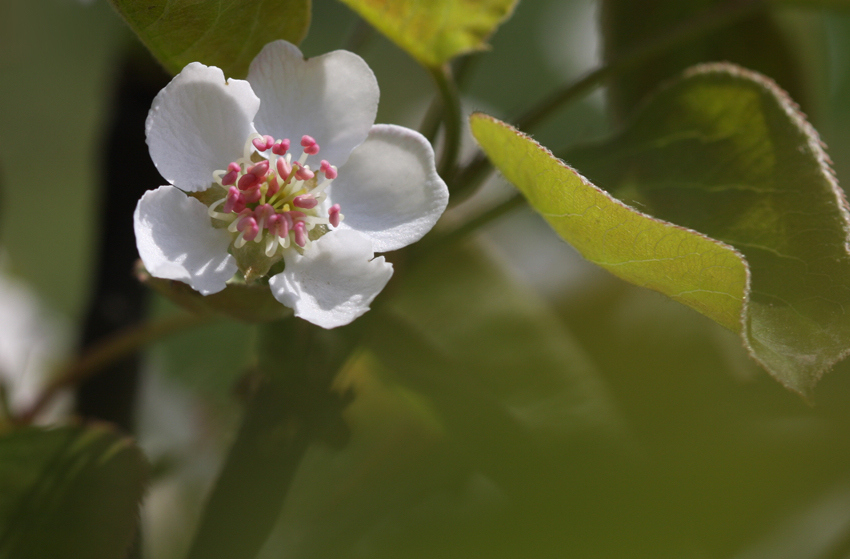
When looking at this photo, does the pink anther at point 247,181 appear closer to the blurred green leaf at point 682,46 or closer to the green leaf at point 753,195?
the green leaf at point 753,195

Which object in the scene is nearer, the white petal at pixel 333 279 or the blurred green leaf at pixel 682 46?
the white petal at pixel 333 279

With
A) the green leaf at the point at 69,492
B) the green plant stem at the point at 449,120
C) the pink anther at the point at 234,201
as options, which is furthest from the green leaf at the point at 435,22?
the green leaf at the point at 69,492

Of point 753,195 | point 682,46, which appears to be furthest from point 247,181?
point 682,46

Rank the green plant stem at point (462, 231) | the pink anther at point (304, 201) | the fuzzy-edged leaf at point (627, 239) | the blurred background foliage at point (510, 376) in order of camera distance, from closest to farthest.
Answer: the blurred background foliage at point (510, 376) → the fuzzy-edged leaf at point (627, 239) → the pink anther at point (304, 201) → the green plant stem at point (462, 231)

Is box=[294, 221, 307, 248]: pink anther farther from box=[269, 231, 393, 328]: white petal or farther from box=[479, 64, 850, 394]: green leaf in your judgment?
box=[479, 64, 850, 394]: green leaf

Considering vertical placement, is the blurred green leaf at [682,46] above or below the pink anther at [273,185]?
above

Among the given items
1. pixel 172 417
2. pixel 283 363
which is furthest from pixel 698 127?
pixel 172 417

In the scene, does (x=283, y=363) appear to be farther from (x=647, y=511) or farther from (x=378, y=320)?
(x=647, y=511)
